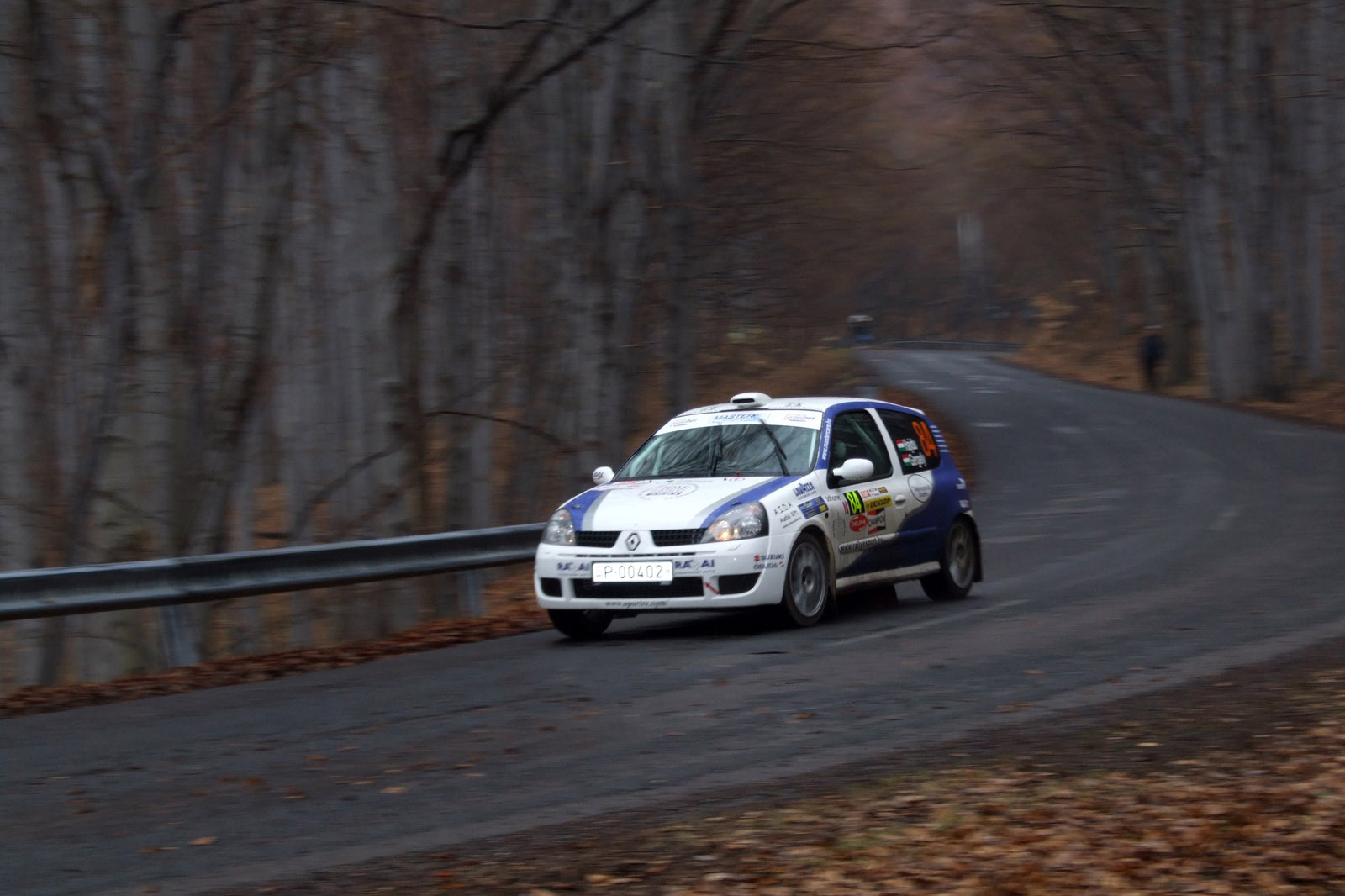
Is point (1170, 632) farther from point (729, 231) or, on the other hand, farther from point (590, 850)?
point (729, 231)

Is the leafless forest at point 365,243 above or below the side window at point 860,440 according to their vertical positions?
above

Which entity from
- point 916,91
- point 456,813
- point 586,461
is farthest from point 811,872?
point 916,91

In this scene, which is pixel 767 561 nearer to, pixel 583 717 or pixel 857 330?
pixel 583 717

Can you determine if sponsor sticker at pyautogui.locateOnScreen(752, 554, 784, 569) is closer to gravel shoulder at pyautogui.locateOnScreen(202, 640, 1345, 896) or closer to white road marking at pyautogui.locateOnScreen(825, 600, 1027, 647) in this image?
white road marking at pyautogui.locateOnScreen(825, 600, 1027, 647)

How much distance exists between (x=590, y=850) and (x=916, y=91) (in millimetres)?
30685

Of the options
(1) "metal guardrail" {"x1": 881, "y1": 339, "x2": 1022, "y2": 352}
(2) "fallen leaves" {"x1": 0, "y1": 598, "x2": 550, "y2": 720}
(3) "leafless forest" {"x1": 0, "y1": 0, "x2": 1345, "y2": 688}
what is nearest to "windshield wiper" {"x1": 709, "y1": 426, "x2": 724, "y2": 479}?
(2) "fallen leaves" {"x1": 0, "y1": 598, "x2": 550, "y2": 720}

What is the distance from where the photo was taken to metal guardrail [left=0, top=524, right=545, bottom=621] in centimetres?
1063

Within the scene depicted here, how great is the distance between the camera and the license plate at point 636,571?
437 inches

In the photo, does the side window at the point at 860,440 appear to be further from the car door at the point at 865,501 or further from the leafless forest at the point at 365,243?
the leafless forest at the point at 365,243

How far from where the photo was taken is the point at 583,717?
854 cm

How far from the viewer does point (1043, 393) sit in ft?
156

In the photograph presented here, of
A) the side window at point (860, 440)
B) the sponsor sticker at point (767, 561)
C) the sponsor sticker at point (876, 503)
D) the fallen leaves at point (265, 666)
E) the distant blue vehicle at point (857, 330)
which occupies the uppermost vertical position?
the distant blue vehicle at point (857, 330)

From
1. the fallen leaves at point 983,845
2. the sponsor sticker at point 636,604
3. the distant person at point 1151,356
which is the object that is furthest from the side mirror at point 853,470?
the distant person at point 1151,356

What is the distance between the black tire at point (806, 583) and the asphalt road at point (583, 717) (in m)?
0.17
